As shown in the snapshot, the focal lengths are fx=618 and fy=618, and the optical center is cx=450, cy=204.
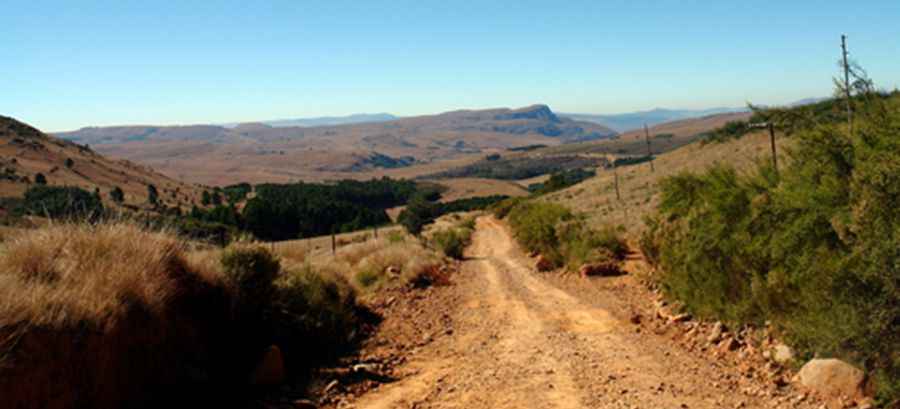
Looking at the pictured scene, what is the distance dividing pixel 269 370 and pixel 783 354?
6.73 m

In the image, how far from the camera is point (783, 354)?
7980mm

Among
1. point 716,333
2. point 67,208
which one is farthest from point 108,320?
point 716,333

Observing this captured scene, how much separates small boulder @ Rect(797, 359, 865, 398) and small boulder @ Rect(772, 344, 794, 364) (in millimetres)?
568

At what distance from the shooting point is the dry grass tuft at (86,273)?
5582 mm

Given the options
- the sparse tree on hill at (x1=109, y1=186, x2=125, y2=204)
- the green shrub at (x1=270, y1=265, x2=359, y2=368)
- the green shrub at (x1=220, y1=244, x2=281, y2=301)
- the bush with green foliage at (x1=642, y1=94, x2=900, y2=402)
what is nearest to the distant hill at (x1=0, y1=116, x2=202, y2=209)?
the sparse tree on hill at (x1=109, y1=186, x2=125, y2=204)

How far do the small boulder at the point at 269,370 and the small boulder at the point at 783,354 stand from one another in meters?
6.57

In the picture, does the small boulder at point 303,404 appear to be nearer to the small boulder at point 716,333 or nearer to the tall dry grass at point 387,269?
the small boulder at point 716,333

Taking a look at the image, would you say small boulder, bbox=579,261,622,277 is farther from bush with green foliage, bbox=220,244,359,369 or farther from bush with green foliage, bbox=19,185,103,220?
bush with green foliage, bbox=19,185,103,220

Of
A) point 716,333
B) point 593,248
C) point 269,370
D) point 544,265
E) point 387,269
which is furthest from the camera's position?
point 544,265

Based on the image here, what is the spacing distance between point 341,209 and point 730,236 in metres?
85.9

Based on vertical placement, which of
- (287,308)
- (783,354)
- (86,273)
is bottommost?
(783,354)

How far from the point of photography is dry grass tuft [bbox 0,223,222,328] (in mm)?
5582

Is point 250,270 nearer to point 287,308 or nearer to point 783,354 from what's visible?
point 287,308

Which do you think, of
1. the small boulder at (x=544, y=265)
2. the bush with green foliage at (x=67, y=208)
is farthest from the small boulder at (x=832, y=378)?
the small boulder at (x=544, y=265)
